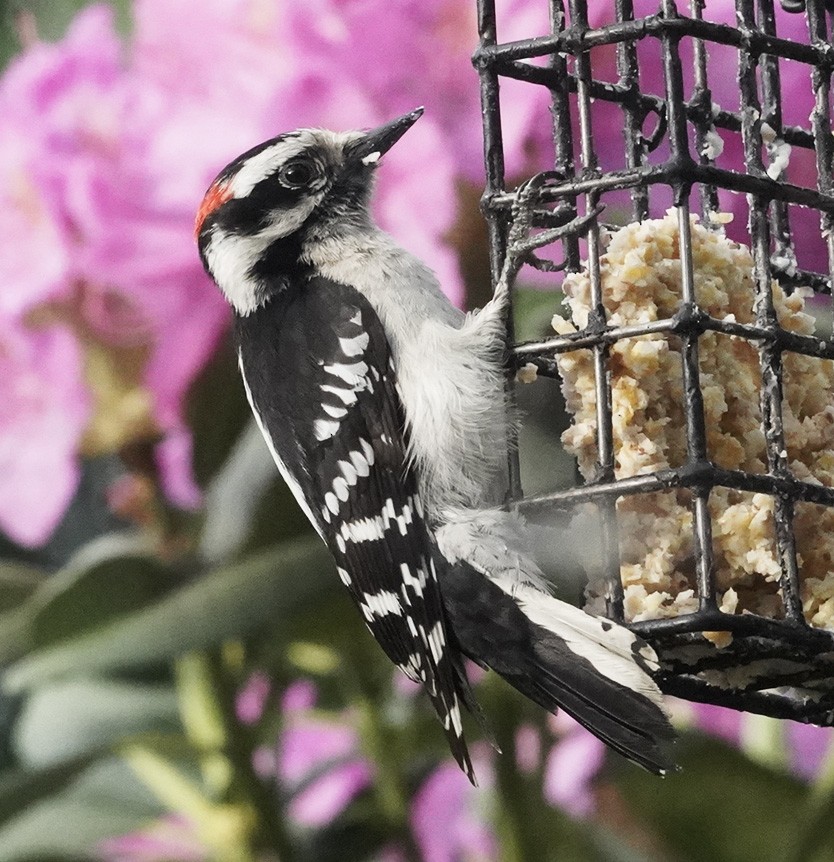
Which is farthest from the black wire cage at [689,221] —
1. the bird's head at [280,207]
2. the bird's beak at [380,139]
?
the bird's head at [280,207]

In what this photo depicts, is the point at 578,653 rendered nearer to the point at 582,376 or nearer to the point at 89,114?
the point at 582,376

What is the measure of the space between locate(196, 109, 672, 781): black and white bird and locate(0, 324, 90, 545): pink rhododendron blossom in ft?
0.61

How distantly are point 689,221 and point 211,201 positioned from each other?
538 mm

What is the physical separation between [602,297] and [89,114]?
640mm

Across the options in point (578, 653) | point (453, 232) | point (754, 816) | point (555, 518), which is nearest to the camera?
point (578, 653)

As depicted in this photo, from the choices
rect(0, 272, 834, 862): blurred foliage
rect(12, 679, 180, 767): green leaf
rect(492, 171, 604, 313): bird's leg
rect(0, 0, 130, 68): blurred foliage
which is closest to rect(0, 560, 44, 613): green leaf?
rect(0, 272, 834, 862): blurred foliage

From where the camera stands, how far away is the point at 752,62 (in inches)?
61.2

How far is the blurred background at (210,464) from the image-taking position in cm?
176

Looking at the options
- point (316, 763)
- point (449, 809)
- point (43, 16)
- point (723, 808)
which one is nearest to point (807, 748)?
point (723, 808)

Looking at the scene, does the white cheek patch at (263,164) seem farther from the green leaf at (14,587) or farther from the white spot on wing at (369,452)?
the green leaf at (14,587)

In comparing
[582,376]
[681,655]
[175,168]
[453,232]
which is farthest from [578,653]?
[175,168]

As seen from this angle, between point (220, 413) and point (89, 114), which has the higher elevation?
point (89, 114)

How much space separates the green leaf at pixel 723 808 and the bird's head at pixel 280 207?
0.64m

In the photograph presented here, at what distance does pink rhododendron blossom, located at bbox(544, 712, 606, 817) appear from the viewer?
2096 mm
